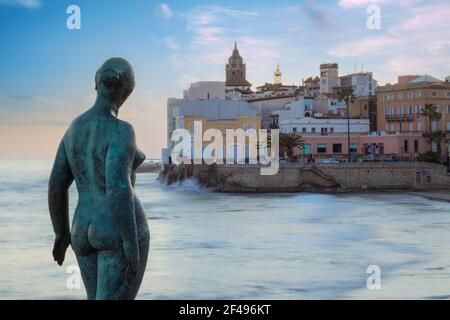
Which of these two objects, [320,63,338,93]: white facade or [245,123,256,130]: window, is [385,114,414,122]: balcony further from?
[320,63,338,93]: white facade

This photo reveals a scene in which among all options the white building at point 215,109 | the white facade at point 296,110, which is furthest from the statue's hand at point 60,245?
the white facade at point 296,110

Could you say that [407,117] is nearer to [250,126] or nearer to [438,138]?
[438,138]

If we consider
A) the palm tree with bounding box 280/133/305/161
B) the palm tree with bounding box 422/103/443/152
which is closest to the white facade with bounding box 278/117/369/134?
the palm tree with bounding box 280/133/305/161

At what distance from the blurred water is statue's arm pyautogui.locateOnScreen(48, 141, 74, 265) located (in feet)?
36.3

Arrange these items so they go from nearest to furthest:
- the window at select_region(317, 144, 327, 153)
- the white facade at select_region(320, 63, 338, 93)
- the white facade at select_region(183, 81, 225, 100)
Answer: the window at select_region(317, 144, 327, 153) < the white facade at select_region(183, 81, 225, 100) < the white facade at select_region(320, 63, 338, 93)

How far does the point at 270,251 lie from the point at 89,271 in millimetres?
20276

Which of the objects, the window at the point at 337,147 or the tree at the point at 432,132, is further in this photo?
the window at the point at 337,147

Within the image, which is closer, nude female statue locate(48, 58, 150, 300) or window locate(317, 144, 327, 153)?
nude female statue locate(48, 58, 150, 300)

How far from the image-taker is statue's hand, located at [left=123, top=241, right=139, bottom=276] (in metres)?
4.80

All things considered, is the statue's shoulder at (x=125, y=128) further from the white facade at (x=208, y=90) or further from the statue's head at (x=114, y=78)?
the white facade at (x=208, y=90)

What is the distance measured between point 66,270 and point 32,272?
2.54 feet

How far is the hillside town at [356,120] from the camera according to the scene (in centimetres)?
6875

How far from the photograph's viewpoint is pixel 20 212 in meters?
45.4
